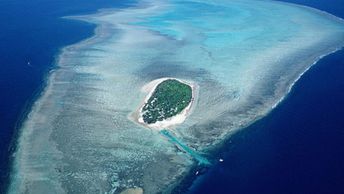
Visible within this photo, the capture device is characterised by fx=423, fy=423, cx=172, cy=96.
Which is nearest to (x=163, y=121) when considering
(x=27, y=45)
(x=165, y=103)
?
(x=165, y=103)

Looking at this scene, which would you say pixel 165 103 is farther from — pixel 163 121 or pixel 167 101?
pixel 163 121

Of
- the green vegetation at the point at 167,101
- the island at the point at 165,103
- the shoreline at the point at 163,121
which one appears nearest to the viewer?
the shoreline at the point at 163,121

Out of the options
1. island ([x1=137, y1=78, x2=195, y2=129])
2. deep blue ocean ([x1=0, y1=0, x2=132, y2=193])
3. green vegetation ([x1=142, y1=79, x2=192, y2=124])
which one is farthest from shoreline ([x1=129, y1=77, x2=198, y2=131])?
deep blue ocean ([x1=0, y1=0, x2=132, y2=193])

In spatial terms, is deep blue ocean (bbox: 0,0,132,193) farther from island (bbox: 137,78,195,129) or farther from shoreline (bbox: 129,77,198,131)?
island (bbox: 137,78,195,129)

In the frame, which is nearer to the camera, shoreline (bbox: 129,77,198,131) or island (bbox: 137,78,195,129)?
shoreline (bbox: 129,77,198,131)

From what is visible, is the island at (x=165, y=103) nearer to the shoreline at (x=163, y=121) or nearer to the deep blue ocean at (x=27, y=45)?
the shoreline at (x=163, y=121)

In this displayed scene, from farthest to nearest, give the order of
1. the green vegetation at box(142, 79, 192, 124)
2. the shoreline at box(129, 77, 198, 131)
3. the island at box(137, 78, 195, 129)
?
the green vegetation at box(142, 79, 192, 124)
the island at box(137, 78, 195, 129)
the shoreline at box(129, 77, 198, 131)

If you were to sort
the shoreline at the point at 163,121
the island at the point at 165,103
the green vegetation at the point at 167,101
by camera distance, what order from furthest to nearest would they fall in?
the green vegetation at the point at 167,101, the island at the point at 165,103, the shoreline at the point at 163,121

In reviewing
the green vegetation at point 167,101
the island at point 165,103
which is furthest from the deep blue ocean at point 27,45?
the green vegetation at point 167,101

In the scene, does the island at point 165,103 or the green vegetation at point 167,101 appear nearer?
the island at point 165,103

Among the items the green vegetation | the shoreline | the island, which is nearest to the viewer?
the shoreline
